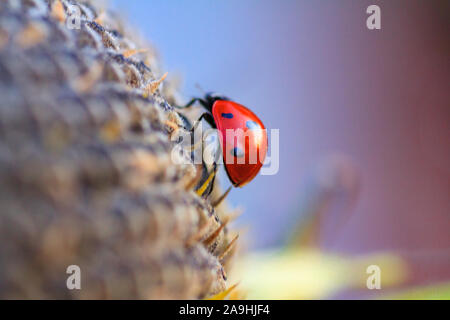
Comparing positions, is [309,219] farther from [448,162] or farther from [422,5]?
[422,5]

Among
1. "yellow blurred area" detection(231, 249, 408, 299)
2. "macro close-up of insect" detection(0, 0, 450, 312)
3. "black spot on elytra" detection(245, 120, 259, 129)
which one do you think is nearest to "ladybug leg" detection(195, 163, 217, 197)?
"macro close-up of insect" detection(0, 0, 450, 312)

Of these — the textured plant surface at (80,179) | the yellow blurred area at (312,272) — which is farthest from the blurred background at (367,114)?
the textured plant surface at (80,179)

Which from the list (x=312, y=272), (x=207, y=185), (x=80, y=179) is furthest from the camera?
(x=312, y=272)

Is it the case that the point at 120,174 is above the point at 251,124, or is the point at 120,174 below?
below

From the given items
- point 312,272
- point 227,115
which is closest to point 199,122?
point 227,115

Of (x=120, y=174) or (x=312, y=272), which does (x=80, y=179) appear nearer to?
(x=120, y=174)

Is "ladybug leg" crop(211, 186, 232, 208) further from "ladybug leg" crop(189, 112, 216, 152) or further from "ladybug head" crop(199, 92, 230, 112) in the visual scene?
"ladybug head" crop(199, 92, 230, 112)

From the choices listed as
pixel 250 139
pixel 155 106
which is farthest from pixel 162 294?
pixel 250 139
